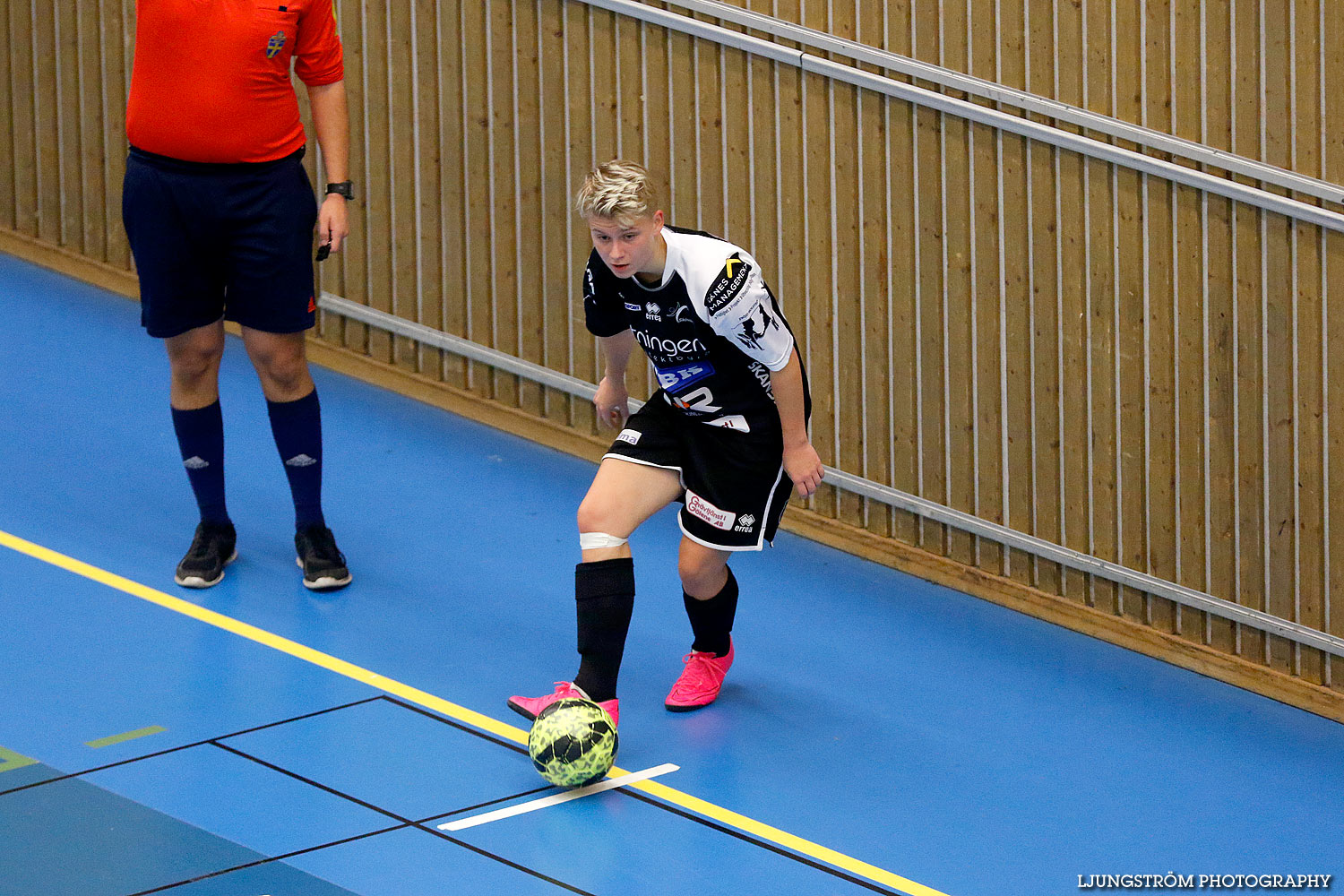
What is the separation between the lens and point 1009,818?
4.45m

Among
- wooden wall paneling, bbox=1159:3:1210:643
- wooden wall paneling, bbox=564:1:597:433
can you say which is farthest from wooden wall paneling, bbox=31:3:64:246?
wooden wall paneling, bbox=1159:3:1210:643

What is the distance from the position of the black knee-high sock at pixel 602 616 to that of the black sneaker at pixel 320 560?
4.10 feet

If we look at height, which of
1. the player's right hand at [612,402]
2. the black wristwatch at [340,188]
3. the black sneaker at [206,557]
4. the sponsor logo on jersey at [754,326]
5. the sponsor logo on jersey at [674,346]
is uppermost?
the black wristwatch at [340,188]

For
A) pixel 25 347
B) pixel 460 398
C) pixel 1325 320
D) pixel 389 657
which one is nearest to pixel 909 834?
pixel 389 657

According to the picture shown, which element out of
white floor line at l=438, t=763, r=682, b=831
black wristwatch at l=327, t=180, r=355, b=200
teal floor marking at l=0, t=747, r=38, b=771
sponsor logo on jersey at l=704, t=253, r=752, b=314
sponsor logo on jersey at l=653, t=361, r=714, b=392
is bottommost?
white floor line at l=438, t=763, r=682, b=831

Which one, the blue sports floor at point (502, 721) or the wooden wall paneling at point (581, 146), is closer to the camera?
the blue sports floor at point (502, 721)

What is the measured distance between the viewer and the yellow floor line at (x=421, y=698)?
4.13 metres

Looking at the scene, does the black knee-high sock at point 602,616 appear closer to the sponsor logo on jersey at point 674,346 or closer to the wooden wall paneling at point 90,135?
the sponsor logo on jersey at point 674,346

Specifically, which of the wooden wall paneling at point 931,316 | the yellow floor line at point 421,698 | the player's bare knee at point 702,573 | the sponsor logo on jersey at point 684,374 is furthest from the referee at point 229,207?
the wooden wall paneling at point 931,316

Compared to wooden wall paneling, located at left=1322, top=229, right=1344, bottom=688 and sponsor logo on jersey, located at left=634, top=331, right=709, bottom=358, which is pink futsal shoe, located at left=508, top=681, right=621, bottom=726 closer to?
sponsor logo on jersey, located at left=634, top=331, right=709, bottom=358

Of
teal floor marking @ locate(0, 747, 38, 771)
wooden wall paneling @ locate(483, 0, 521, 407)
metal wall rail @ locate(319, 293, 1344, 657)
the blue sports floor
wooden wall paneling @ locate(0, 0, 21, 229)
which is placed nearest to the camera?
the blue sports floor

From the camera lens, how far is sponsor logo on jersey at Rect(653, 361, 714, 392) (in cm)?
461

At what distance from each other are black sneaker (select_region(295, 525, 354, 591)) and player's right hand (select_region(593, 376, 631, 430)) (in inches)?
44.7

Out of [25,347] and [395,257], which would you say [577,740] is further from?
[25,347]
